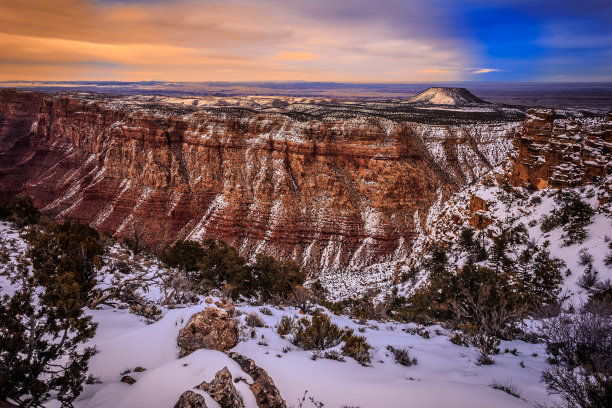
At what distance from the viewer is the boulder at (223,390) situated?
483 centimetres

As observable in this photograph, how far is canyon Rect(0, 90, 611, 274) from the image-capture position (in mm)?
39312

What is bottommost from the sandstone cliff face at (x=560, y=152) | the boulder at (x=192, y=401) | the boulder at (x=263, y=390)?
the boulder at (x=263, y=390)

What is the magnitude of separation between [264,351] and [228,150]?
4225 cm

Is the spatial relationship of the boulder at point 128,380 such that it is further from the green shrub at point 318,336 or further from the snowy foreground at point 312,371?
the green shrub at point 318,336

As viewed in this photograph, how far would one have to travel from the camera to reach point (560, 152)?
2008cm

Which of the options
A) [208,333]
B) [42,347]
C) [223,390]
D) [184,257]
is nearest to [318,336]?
[208,333]

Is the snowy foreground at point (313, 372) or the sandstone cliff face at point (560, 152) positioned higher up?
the sandstone cliff face at point (560, 152)

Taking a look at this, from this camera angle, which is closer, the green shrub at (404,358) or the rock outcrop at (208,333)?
the rock outcrop at (208,333)

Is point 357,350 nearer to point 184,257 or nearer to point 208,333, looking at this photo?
point 208,333

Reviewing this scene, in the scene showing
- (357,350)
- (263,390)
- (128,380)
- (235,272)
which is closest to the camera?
(263,390)

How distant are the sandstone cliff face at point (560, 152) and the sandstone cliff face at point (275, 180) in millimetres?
18098

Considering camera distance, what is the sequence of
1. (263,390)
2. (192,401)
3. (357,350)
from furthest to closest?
(357,350) → (263,390) → (192,401)

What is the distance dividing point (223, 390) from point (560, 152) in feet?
81.4

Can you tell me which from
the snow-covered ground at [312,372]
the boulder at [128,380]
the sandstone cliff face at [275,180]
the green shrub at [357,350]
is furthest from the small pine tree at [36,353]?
the sandstone cliff face at [275,180]
